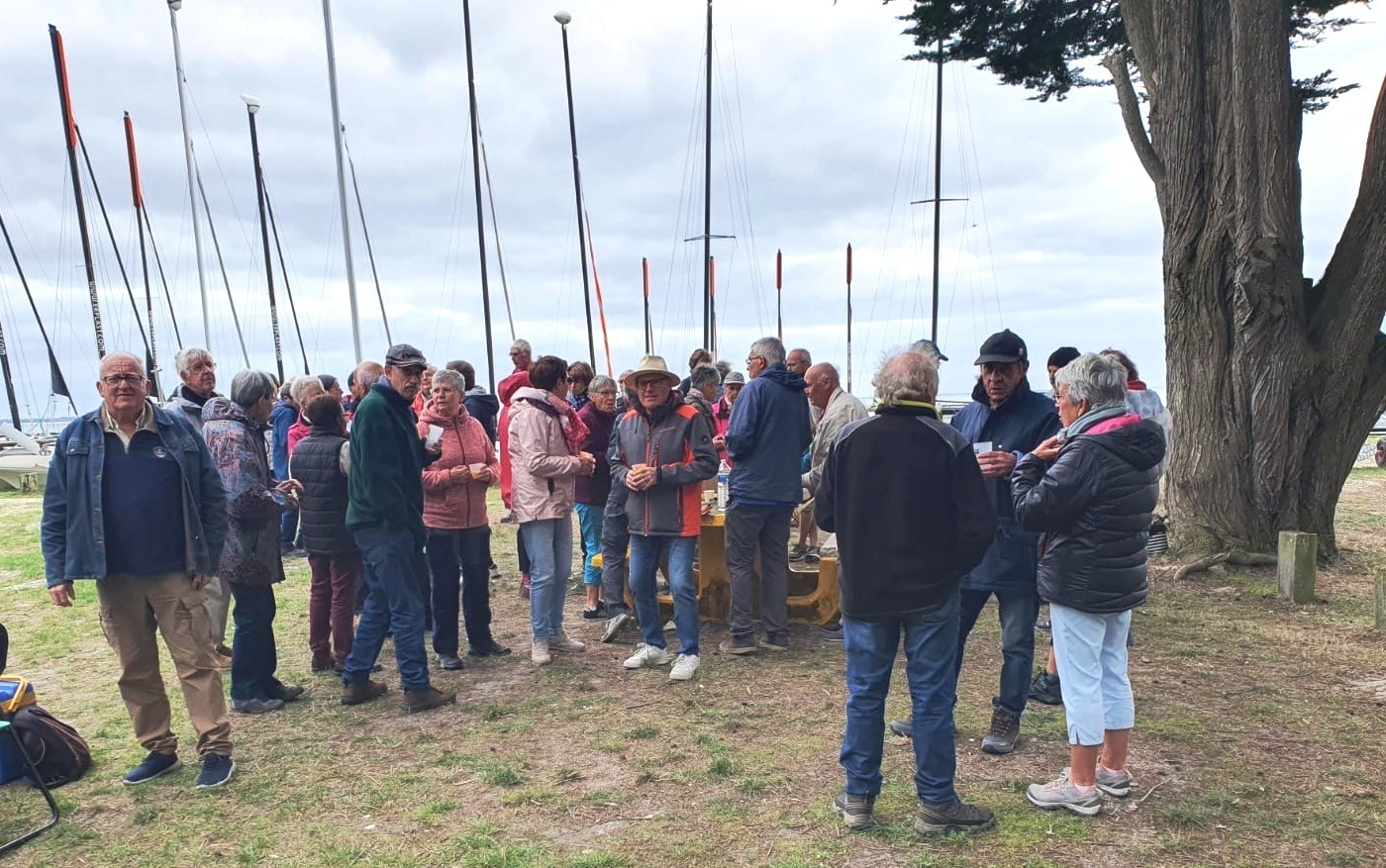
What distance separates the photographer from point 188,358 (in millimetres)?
5207

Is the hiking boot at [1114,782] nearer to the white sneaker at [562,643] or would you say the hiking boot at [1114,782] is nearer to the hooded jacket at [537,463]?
the hooded jacket at [537,463]

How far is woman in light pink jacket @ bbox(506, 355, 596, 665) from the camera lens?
5605 millimetres

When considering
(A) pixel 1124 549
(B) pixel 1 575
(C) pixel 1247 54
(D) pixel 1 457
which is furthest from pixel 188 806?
(D) pixel 1 457

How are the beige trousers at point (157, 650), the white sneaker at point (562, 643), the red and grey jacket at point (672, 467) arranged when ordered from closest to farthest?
the beige trousers at point (157, 650) < the red and grey jacket at point (672, 467) < the white sneaker at point (562, 643)

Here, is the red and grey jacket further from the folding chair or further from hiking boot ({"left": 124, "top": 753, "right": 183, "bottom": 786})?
the folding chair

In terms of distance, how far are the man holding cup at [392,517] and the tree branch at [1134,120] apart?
7778 mm

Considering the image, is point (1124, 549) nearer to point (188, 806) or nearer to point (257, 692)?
point (188, 806)

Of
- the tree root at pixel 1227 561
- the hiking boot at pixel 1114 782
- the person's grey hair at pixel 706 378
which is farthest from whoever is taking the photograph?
the tree root at pixel 1227 561

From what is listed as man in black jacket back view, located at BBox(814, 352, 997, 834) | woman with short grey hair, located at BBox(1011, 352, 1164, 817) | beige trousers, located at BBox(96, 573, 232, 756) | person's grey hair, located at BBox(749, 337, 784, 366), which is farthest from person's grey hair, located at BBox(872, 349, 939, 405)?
beige trousers, located at BBox(96, 573, 232, 756)

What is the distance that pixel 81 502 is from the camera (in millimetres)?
3852

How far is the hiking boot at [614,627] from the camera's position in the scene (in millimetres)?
6367

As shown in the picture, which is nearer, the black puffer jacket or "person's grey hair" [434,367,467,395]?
the black puffer jacket

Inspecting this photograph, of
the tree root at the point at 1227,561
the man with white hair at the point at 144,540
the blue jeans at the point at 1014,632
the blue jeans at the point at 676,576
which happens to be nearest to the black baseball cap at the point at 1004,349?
the blue jeans at the point at 1014,632

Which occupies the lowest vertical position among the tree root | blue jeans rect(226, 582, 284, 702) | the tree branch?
the tree root
